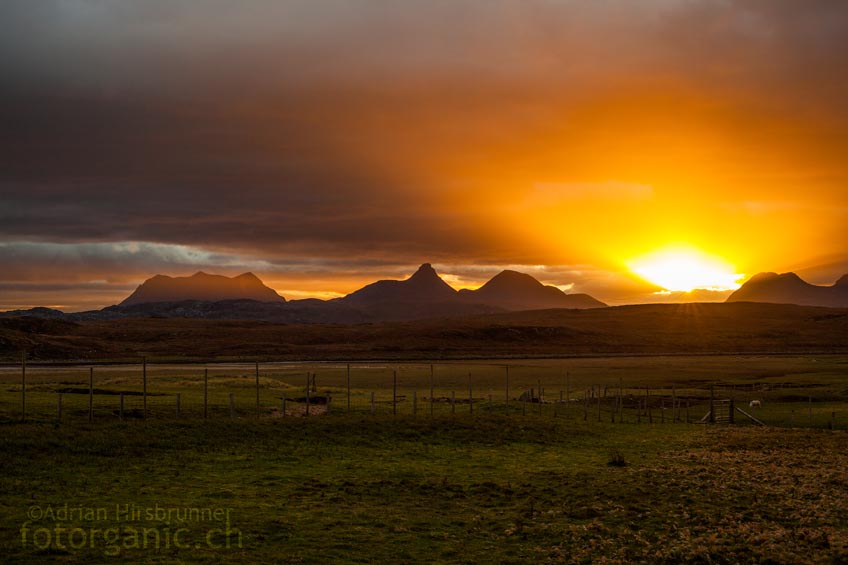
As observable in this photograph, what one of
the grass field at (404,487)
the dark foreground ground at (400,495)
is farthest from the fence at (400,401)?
the dark foreground ground at (400,495)

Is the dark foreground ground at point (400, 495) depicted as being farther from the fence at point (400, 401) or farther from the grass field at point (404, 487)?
the fence at point (400, 401)

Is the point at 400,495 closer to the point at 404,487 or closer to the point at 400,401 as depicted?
the point at 404,487

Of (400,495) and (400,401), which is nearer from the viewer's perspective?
(400,495)

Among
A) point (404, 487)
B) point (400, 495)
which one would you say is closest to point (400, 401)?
point (404, 487)

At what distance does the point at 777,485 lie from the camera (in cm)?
3127

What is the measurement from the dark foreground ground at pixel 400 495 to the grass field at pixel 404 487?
0.11 metres

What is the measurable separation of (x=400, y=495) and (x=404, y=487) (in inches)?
60.0

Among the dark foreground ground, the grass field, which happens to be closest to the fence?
the grass field

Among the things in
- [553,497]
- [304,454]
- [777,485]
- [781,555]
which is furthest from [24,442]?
[777,485]

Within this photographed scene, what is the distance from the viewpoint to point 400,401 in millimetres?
72500

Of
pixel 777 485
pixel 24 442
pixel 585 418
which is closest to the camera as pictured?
pixel 777 485

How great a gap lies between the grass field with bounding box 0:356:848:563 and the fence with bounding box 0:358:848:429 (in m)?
0.80

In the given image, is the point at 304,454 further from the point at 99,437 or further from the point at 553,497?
the point at 553,497

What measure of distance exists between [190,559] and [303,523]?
16.5 feet
